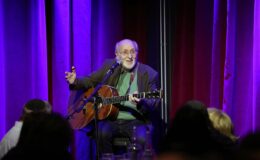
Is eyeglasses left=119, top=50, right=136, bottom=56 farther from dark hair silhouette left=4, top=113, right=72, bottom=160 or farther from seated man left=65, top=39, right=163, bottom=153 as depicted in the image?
dark hair silhouette left=4, top=113, right=72, bottom=160

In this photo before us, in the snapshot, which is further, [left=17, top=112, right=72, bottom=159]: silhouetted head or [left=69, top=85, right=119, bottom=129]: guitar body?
[left=69, top=85, right=119, bottom=129]: guitar body

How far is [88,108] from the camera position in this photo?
14.5 ft

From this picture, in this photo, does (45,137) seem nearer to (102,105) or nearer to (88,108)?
(102,105)

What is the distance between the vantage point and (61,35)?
15.8 feet

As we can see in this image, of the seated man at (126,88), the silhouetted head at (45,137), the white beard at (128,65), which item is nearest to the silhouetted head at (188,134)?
the silhouetted head at (45,137)

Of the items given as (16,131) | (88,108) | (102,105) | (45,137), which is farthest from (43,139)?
(88,108)

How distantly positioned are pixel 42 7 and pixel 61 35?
0.34 m

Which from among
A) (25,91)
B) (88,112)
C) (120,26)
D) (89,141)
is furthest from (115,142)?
(120,26)

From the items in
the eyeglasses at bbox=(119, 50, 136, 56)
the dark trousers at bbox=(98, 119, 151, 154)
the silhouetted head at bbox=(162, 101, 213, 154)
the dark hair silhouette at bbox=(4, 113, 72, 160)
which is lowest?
the dark trousers at bbox=(98, 119, 151, 154)

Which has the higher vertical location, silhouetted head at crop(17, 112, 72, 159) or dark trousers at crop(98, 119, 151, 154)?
silhouetted head at crop(17, 112, 72, 159)

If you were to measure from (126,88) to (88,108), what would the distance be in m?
→ 0.40

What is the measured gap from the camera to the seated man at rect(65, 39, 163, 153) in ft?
14.2

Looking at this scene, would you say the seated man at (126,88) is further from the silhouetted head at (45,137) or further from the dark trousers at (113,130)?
the silhouetted head at (45,137)

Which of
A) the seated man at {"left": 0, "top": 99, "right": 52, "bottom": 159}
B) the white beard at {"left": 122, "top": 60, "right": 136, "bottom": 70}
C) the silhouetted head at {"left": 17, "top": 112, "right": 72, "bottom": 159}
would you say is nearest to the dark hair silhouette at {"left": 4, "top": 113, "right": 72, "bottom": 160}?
the silhouetted head at {"left": 17, "top": 112, "right": 72, "bottom": 159}
